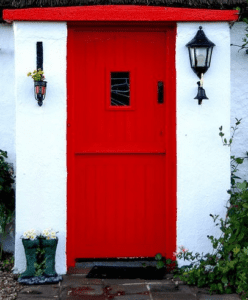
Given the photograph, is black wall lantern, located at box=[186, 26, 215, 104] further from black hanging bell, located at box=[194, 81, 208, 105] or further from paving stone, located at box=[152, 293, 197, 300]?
paving stone, located at box=[152, 293, 197, 300]

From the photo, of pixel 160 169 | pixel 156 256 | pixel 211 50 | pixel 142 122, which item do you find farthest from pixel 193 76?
pixel 156 256

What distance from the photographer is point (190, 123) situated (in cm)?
507

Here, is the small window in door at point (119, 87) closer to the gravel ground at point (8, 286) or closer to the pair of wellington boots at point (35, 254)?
the pair of wellington boots at point (35, 254)

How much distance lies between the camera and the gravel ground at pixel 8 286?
4488 millimetres

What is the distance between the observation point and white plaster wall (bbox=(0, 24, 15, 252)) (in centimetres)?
544

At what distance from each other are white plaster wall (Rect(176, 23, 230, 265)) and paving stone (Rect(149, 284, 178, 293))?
435 mm

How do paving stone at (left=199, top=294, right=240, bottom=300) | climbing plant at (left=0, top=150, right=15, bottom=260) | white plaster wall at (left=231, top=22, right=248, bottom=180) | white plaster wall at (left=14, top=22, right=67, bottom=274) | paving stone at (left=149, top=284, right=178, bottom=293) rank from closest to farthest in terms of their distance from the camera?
1. paving stone at (left=199, top=294, right=240, bottom=300)
2. paving stone at (left=149, top=284, right=178, bottom=293)
3. white plaster wall at (left=14, top=22, right=67, bottom=274)
4. climbing plant at (left=0, top=150, right=15, bottom=260)
5. white plaster wall at (left=231, top=22, right=248, bottom=180)

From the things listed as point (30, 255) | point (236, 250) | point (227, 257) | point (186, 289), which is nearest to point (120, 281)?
point (186, 289)

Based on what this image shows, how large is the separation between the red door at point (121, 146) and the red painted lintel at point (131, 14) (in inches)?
10.7

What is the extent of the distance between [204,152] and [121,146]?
889 millimetres

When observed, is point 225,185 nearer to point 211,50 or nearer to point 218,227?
point 218,227

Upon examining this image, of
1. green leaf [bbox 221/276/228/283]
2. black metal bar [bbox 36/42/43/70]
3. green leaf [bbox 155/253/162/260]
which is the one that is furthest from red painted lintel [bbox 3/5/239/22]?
green leaf [bbox 221/276/228/283]

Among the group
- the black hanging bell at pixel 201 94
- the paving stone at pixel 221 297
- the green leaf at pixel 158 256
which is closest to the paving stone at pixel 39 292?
the green leaf at pixel 158 256

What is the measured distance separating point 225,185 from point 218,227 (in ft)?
1.45
